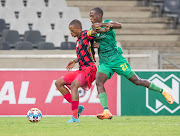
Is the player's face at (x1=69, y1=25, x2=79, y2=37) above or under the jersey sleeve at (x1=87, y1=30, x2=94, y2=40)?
above

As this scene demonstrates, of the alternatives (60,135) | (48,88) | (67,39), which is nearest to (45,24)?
A: (67,39)

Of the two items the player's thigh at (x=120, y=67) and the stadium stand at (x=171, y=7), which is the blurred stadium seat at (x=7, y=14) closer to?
the stadium stand at (x=171, y=7)

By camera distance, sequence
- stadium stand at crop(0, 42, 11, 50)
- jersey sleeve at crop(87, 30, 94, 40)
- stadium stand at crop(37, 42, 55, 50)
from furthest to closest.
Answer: stadium stand at crop(37, 42, 55, 50)
stadium stand at crop(0, 42, 11, 50)
jersey sleeve at crop(87, 30, 94, 40)

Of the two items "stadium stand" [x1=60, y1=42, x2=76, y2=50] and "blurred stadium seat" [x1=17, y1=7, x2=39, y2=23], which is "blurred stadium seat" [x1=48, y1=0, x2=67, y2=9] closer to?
"blurred stadium seat" [x1=17, y1=7, x2=39, y2=23]

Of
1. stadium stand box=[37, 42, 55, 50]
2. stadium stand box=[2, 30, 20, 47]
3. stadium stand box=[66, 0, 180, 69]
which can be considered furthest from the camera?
stadium stand box=[66, 0, 180, 69]

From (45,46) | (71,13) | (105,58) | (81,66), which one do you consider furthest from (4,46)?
(105,58)

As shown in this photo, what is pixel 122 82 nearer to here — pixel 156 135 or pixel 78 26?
pixel 78 26

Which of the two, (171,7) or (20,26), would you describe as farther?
(171,7)

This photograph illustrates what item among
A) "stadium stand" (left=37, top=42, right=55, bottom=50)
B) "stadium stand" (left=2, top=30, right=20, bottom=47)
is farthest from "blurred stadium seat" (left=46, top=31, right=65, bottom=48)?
"stadium stand" (left=37, top=42, right=55, bottom=50)

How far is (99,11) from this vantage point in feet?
23.5

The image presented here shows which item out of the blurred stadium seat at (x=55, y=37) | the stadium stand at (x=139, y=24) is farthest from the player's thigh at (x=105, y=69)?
the stadium stand at (x=139, y=24)

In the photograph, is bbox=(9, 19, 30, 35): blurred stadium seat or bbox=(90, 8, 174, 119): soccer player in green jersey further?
bbox=(9, 19, 30, 35): blurred stadium seat

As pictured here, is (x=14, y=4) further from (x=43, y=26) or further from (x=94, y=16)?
(x=94, y=16)

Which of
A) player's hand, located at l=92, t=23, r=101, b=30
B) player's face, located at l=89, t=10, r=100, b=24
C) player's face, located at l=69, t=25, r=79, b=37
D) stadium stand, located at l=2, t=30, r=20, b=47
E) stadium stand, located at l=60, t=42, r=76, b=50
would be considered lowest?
stadium stand, located at l=60, t=42, r=76, b=50
